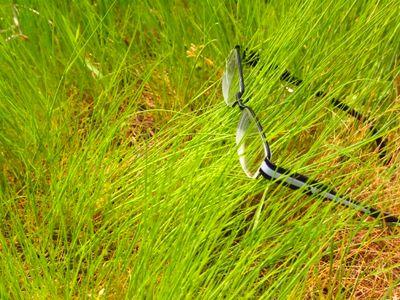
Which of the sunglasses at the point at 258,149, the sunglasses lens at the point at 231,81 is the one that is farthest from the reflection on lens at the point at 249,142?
the sunglasses lens at the point at 231,81

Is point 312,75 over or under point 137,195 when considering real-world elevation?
over

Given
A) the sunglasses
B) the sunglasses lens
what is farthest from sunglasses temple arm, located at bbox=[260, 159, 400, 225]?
the sunglasses lens

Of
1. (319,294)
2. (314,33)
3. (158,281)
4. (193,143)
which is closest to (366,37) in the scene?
(314,33)

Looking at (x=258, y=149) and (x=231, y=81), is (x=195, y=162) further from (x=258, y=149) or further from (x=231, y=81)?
(x=231, y=81)

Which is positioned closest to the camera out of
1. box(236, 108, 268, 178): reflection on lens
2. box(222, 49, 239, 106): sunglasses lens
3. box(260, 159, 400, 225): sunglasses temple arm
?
box(260, 159, 400, 225): sunglasses temple arm

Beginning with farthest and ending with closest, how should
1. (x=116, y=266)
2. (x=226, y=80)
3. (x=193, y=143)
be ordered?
(x=226, y=80)
(x=193, y=143)
(x=116, y=266)

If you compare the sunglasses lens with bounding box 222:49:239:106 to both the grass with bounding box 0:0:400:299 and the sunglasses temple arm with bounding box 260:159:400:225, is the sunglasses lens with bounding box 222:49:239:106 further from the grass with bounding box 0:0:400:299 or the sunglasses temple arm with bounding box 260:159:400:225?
the sunglasses temple arm with bounding box 260:159:400:225

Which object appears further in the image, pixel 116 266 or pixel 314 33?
pixel 314 33

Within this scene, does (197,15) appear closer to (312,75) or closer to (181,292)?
(312,75)
